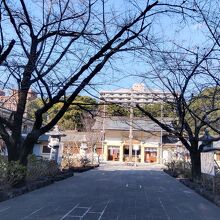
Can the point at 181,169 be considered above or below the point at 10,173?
above

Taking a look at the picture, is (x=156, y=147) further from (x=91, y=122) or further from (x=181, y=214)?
(x=181, y=214)

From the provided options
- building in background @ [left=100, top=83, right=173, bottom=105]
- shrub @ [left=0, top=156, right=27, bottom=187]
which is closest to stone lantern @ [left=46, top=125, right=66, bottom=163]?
building in background @ [left=100, top=83, right=173, bottom=105]

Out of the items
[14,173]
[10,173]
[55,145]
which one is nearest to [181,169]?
[55,145]

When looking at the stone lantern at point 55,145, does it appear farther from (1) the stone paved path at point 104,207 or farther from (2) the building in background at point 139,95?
(1) the stone paved path at point 104,207

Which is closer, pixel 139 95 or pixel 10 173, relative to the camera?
pixel 10 173

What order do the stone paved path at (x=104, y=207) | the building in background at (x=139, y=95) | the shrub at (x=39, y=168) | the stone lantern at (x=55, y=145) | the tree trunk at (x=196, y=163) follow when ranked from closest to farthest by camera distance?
1. the stone paved path at (x=104, y=207)
2. the shrub at (x=39, y=168)
3. the building in background at (x=139, y=95)
4. the tree trunk at (x=196, y=163)
5. the stone lantern at (x=55, y=145)

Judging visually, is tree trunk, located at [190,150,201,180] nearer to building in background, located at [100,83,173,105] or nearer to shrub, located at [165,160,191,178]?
building in background, located at [100,83,173,105]

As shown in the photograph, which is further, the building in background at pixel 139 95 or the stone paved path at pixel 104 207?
the building in background at pixel 139 95

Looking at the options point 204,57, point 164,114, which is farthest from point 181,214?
point 164,114

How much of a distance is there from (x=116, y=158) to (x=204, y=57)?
162 ft

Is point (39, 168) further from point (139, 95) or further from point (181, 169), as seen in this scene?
point (181, 169)

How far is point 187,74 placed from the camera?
12352 millimetres

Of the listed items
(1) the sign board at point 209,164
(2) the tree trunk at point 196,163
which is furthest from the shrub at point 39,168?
(1) the sign board at point 209,164

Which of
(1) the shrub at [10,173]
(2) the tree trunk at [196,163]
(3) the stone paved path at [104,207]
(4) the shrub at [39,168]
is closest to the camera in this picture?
(3) the stone paved path at [104,207]
